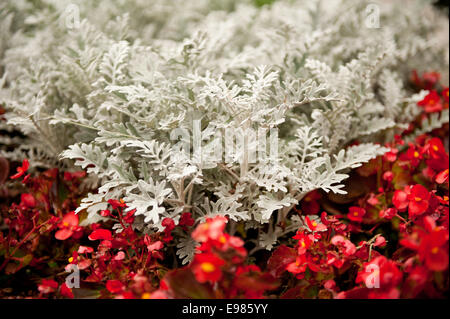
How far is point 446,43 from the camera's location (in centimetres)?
173

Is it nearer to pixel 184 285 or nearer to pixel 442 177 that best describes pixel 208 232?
pixel 184 285

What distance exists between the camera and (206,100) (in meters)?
1.06

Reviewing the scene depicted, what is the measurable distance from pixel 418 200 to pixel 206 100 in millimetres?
577

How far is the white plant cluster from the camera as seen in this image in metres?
0.90

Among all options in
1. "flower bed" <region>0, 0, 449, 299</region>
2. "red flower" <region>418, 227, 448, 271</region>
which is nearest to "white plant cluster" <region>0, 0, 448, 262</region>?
"flower bed" <region>0, 0, 449, 299</region>

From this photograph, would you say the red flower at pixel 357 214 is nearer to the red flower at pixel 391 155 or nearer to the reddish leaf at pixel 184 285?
the red flower at pixel 391 155

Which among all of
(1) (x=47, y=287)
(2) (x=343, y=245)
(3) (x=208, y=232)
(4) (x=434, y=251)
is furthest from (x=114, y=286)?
(4) (x=434, y=251)

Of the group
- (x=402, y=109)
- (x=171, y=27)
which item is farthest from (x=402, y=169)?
(x=171, y=27)

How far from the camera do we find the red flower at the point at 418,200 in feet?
2.67

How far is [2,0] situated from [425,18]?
1.88 metres

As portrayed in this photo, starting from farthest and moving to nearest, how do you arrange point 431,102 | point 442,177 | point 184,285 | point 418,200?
point 431,102 → point 442,177 → point 418,200 → point 184,285

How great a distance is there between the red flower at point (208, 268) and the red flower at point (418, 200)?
0.45 meters

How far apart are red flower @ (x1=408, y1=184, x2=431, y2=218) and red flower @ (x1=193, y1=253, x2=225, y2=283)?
0.45 m

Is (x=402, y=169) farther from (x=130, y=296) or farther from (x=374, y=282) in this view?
(x=130, y=296)
